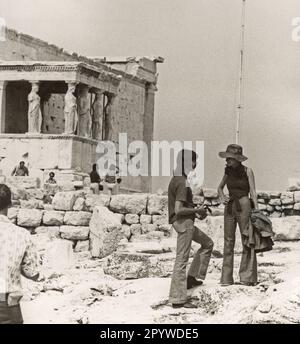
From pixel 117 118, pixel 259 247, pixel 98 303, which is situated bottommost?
pixel 98 303

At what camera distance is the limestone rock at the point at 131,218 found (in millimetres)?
16859

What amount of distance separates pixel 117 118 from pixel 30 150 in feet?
33.3

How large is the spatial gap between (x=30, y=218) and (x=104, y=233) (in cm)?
206

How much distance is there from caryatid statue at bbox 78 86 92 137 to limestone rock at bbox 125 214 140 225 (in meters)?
16.0

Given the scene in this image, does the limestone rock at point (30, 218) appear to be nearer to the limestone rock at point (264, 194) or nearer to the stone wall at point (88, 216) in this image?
the stone wall at point (88, 216)

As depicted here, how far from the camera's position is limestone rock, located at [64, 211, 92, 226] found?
16.4 m

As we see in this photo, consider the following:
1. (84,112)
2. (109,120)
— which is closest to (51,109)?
(109,120)

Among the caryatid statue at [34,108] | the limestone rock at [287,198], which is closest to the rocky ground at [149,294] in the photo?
the limestone rock at [287,198]

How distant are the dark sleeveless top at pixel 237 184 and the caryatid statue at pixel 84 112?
2129 centimetres

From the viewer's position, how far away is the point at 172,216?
10969mm

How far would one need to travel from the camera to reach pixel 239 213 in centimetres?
1151
